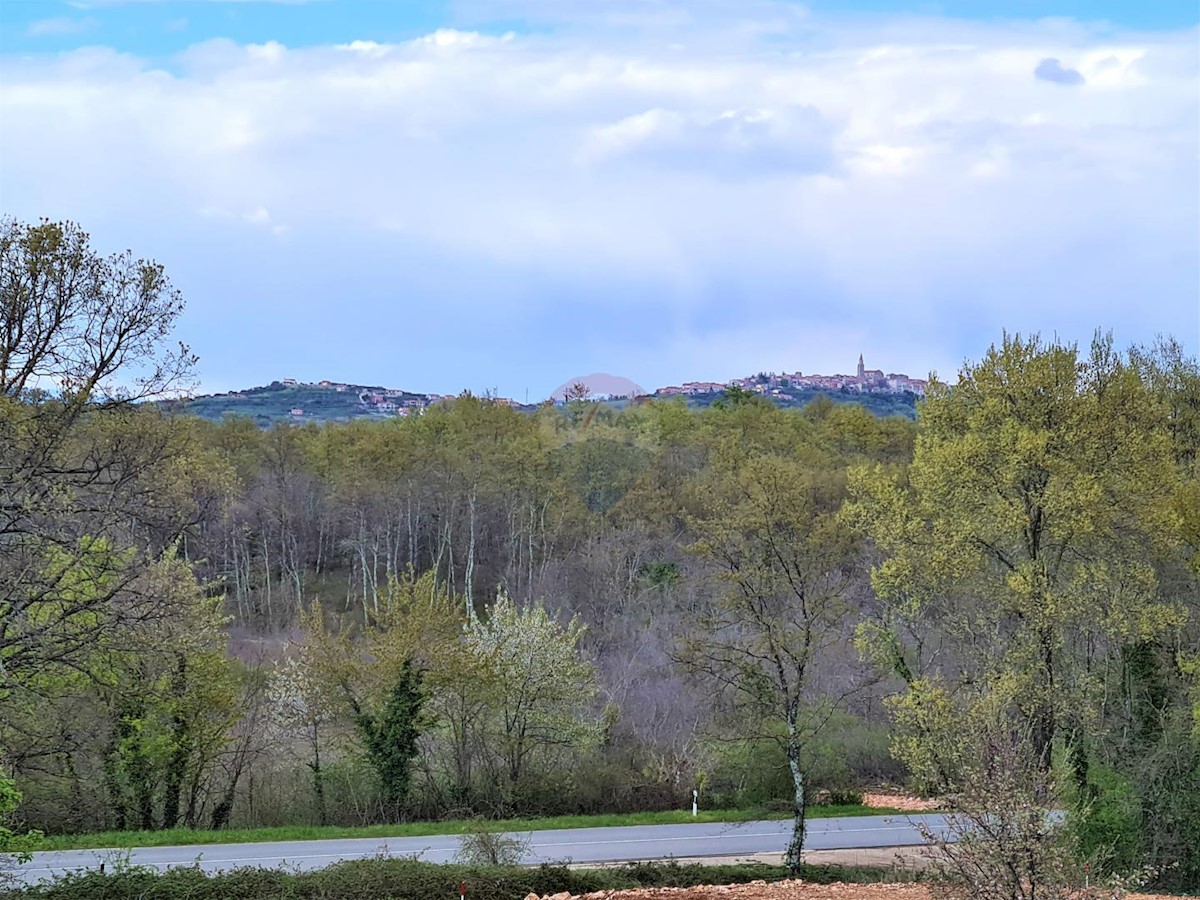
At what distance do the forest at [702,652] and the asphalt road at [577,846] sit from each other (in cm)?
176

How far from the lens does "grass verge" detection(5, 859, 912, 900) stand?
45.3ft

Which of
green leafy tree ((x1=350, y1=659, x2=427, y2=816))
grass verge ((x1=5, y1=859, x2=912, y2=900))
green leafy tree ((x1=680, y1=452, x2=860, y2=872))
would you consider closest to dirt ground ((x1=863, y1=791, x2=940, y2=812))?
green leafy tree ((x1=680, y1=452, x2=860, y2=872))

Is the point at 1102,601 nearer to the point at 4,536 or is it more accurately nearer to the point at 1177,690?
the point at 1177,690

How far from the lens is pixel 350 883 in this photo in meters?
14.4

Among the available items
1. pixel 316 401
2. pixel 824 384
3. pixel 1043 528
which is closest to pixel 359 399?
pixel 316 401

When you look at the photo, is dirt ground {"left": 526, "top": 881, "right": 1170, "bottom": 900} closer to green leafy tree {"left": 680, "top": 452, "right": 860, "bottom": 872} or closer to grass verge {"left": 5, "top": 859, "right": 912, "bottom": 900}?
grass verge {"left": 5, "top": 859, "right": 912, "bottom": 900}

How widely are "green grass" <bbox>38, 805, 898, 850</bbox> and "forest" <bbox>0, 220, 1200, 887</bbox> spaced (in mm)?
1119

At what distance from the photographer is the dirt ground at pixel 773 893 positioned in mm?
13156

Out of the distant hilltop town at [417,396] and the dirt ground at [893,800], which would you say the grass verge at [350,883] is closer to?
the dirt ground at [893,800]

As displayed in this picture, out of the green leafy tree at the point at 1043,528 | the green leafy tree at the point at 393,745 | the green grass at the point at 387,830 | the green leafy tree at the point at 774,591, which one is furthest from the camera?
the green leafy tree at the point at 393,745

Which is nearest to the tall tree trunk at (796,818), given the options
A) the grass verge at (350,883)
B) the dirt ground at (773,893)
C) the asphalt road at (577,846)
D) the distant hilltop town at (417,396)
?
the asphalt road at (577,846)

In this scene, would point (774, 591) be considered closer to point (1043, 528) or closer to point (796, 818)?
point (796, 818)

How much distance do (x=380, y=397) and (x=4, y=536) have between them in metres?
132

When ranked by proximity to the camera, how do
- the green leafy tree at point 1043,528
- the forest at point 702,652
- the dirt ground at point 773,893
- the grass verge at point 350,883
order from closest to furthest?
the dirt ground at point 773,893
the grass verge at point 350,883
the forest at point 702,652
the green leafy tree at point 1043,528
